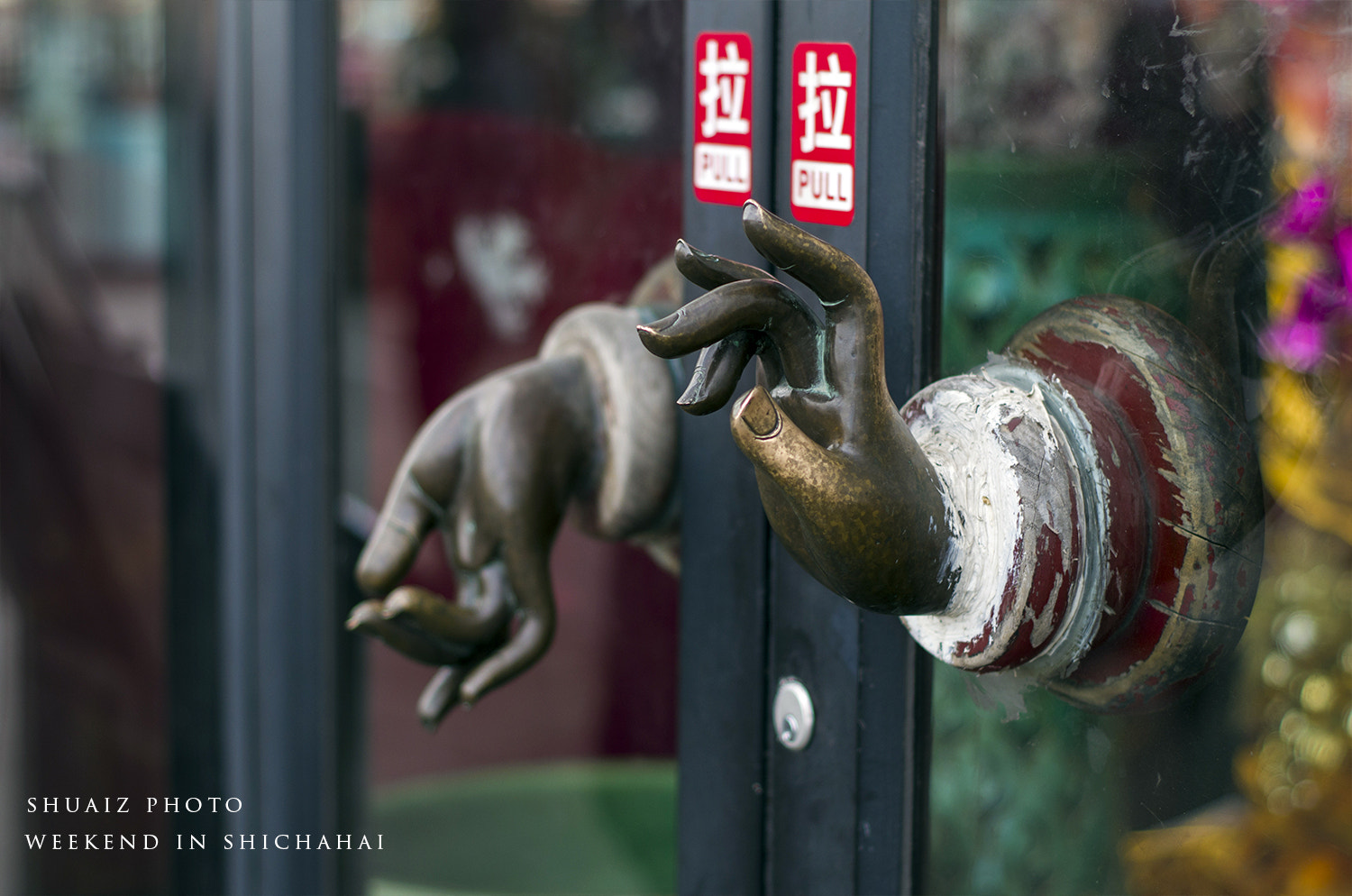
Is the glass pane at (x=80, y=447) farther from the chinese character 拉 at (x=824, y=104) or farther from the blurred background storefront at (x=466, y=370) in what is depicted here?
the chinese character 拉 at (x=824, y=104)

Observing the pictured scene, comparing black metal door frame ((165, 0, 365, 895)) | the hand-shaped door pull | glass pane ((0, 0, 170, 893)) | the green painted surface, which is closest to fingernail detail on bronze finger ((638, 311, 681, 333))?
the hand-shaped door pull

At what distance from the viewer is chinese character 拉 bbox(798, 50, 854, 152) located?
0.64m

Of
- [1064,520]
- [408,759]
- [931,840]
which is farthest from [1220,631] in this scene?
[408,759]

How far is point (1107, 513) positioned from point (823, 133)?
0.25m

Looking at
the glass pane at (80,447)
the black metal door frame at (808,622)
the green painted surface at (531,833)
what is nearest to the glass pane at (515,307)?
the green painted surface at (531,833)

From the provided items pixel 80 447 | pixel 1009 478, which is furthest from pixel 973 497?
pixel 80 447

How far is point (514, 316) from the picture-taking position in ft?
4.05

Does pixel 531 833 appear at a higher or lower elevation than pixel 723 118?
lower

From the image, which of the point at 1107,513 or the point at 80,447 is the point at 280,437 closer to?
the point at 1107,513

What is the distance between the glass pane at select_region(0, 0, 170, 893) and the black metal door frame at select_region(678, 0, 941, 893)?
1289 millimetres

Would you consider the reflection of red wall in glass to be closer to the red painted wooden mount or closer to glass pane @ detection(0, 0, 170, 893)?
the red painted wooden mount

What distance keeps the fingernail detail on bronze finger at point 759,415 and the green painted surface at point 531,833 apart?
2.24 feet

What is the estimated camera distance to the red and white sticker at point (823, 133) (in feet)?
2.09

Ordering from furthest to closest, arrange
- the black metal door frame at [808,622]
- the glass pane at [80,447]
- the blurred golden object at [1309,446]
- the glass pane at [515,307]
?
the glass pane at [80,447] → the glass pane at [515,307] → the black metal door frame at [808,622] → the blurred golden object at [1309,446]
